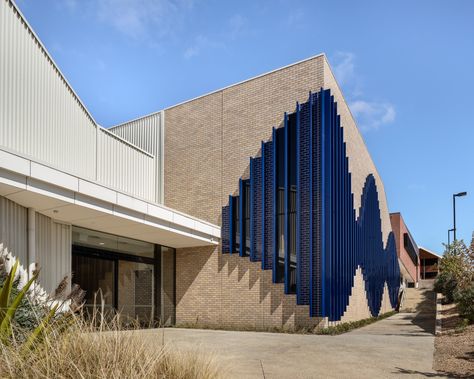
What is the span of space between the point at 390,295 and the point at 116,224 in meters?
23.7

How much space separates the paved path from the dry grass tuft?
25.7 inches

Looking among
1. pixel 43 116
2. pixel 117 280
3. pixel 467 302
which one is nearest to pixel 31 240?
pixel 43 116

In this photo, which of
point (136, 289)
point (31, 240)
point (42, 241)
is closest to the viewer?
point (31, 240)

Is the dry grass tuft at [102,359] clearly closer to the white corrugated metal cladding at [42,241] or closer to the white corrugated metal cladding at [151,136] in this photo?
the white corrugated metal cladding at [42,241]

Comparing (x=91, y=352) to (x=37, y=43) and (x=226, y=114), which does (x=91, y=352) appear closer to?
(x=37, y=43)

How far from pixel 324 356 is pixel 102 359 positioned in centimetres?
671

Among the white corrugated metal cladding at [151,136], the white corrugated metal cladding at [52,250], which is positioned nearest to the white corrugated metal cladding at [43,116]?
the white corrugated metal cladding at [52,250]

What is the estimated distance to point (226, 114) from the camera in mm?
19672

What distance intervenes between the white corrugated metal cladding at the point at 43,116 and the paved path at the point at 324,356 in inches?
240

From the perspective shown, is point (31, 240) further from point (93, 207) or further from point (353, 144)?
point (353, 144)

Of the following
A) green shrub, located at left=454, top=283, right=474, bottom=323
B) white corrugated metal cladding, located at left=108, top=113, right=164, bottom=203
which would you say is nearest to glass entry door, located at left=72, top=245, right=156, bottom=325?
white corrugated metal cladding, located at left=108, top=113, right=164, bottom=203

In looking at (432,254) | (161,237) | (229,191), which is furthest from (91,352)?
(432,254)

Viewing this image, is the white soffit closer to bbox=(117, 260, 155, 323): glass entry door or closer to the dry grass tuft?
bbox=(117, 260, 155, 323): glass entry door

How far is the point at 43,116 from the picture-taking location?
14.2m
